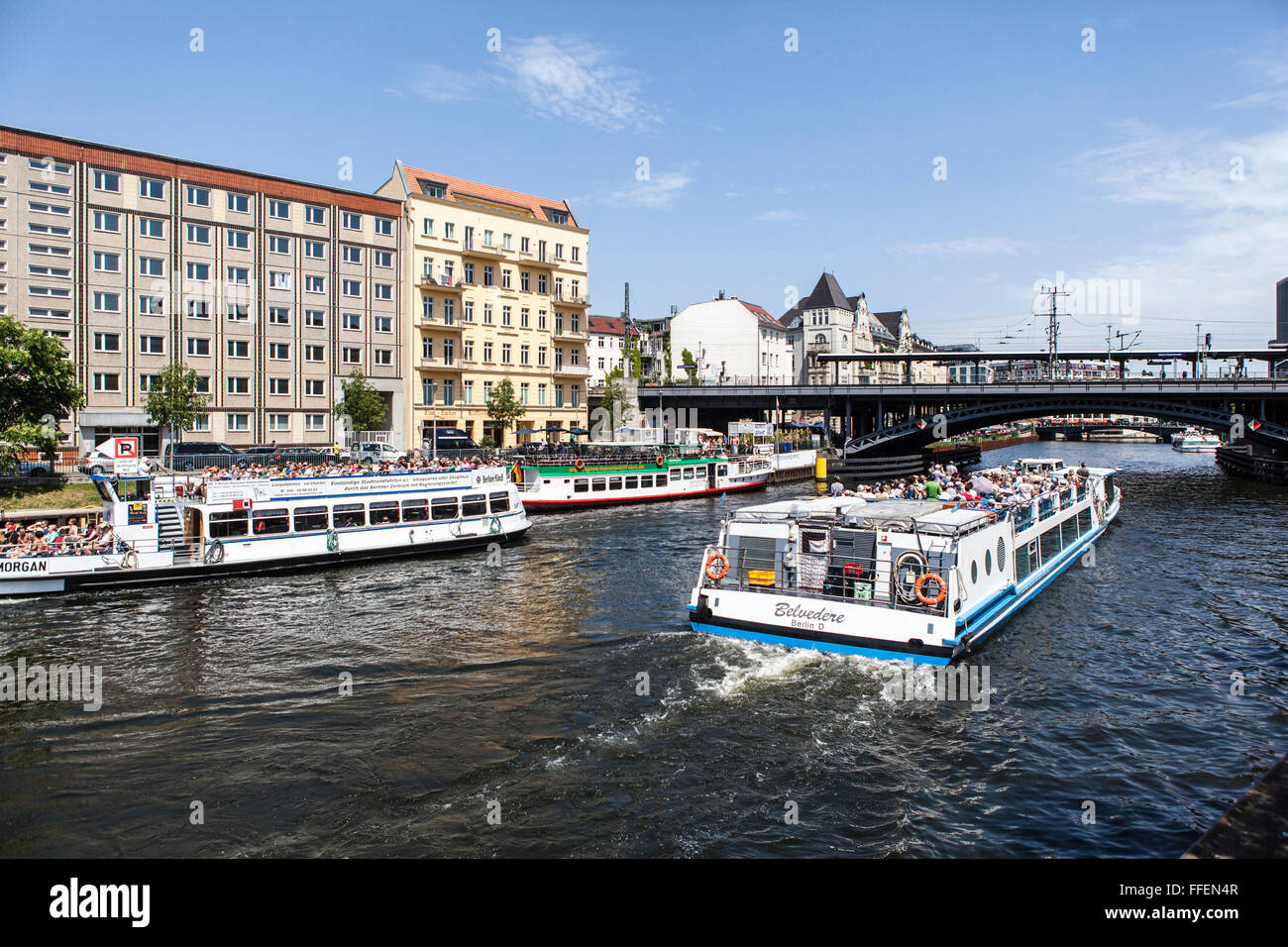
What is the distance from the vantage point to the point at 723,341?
135m

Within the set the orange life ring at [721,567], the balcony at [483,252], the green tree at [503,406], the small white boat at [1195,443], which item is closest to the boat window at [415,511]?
the orange life ring at [721,567]

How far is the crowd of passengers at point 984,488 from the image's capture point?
27.1 m

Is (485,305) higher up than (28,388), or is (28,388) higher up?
(485,305)

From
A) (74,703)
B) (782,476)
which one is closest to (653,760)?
(74,703)

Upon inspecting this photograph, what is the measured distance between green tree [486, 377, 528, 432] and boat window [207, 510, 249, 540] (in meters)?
39.9

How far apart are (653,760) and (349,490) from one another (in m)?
23.8

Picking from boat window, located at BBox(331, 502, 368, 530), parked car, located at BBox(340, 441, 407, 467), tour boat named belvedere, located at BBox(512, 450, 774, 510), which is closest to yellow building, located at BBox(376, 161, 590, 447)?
parked car, located at BBox(340, 441, 407, 467)

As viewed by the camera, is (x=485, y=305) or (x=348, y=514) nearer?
(x=348, y=514)

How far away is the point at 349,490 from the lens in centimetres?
3409

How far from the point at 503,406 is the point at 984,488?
4584cm

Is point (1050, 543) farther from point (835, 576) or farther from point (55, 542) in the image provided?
point (55, 542)

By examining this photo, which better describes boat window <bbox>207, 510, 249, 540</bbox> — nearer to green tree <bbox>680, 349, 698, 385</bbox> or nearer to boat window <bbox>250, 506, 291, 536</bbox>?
boat window <bbox>250, 506, 291, 536</bbox>

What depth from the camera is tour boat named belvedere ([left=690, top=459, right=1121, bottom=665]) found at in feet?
59.2

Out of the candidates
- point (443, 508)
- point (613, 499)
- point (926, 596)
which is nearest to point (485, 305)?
point (613, 499)
